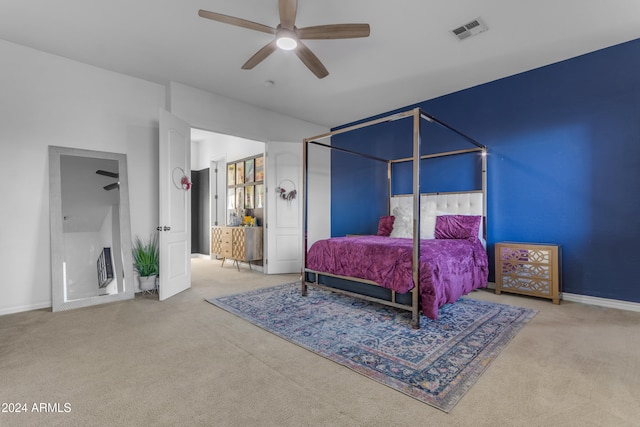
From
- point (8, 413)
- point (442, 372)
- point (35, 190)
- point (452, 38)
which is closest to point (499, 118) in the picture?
point (452, 38)

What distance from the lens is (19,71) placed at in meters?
3.37

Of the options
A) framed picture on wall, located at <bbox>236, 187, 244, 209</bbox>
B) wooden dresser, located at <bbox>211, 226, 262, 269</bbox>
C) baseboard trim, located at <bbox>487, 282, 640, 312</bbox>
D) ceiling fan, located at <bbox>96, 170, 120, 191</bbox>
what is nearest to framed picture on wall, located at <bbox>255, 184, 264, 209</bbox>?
framed picture on wall, located at <bbox>236, 187, 244, 209</bbox>

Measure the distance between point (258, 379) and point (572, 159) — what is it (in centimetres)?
428

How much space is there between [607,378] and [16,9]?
5569mm

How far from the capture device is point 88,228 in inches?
148

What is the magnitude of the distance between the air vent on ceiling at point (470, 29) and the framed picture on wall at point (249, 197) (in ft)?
15.7

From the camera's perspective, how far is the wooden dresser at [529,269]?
3.55 metres

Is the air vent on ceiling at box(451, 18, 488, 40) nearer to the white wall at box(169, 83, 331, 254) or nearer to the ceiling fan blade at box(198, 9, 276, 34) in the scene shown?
the ceiling fan blade at box(198, 9, 276, 34)

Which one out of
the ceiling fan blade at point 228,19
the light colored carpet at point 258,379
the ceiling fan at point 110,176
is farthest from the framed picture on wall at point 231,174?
the ceiling fan blade at point 228,19

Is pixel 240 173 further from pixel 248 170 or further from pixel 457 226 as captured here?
pixel 457 226

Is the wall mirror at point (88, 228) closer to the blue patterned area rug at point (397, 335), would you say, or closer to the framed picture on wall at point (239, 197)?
the blue patterned area rug at point (397, 335)

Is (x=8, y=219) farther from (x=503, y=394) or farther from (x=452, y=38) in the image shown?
(x=452, y=38)

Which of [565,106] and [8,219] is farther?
[565,106]

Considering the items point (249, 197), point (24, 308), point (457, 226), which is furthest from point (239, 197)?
point (457, 226)
